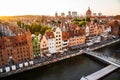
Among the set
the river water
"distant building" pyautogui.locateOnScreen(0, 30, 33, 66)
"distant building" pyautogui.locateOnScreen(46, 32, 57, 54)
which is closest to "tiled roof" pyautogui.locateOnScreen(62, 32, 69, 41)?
"distant building" pyautogui.locateOnScreen(46, 32, 57, 54)

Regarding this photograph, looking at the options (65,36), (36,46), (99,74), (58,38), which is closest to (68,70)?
(99,74)

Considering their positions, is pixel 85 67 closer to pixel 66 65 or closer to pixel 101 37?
pixel 66 65

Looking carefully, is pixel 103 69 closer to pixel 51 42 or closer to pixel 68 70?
pixel 68 70

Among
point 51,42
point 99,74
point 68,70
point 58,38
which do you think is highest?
point 58,38

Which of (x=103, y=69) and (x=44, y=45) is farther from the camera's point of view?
(x=44, y=45)

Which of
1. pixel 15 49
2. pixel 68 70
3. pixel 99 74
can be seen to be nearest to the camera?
pixel 99 74

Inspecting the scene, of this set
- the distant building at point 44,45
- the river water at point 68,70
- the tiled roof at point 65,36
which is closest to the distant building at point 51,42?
the distant building at point 44,45

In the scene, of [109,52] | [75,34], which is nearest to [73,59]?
[75,34]

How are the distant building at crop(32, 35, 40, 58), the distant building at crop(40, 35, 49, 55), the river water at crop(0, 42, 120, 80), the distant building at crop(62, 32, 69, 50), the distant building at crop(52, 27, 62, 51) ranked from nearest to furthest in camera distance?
the river water at crop(0, 42, 120, 80), the distant building at crop(32, 35, 40, 58), the distant building at crop(40, 35, 49, 55), the distant building at crop(52, 27, 62, 51), the distant building at crop(62, 32, 69, 50)

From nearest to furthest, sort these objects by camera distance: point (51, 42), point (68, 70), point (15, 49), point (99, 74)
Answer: point (99, 74), point (68, 70), point (15, 49), point (51, 42)

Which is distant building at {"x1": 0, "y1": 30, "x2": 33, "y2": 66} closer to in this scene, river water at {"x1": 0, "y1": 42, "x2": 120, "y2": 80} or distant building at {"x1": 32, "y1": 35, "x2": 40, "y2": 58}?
distant building at {"x1": 32, "y1": 35, "x2": 40, "y2": 58}
